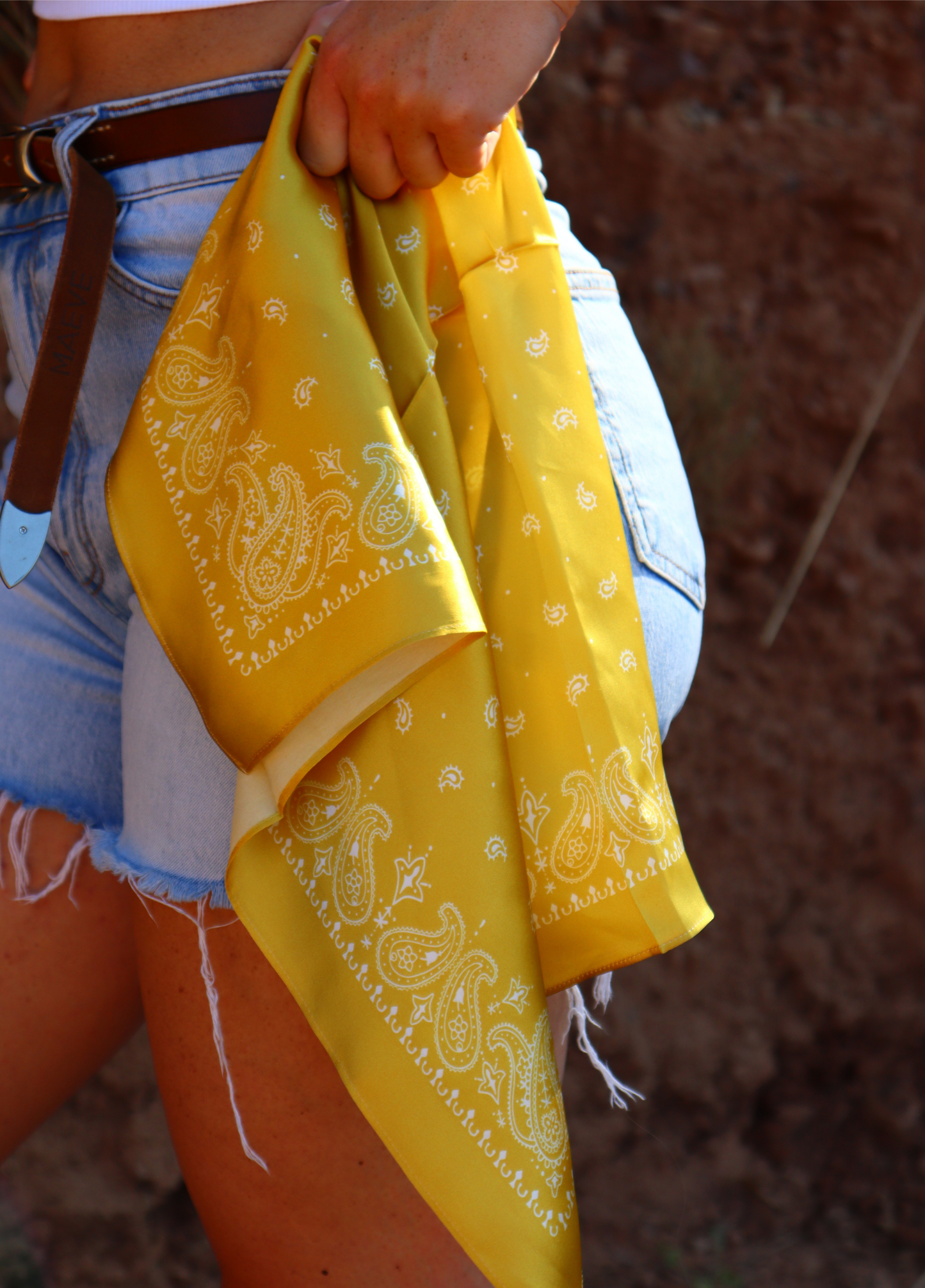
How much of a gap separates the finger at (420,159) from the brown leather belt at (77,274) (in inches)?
4.3

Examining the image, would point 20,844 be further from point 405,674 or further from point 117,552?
point 405,674

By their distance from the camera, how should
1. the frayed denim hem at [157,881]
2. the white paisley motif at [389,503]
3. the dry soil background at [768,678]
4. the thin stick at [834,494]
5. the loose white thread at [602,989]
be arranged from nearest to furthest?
the white paisley motif at [389,503] < the frayed denim hem at [157,881] < the loose white thread at [602,989] < the dry soil background at [768,678] < the thin stick at [834,494]

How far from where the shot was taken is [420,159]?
0.67 m

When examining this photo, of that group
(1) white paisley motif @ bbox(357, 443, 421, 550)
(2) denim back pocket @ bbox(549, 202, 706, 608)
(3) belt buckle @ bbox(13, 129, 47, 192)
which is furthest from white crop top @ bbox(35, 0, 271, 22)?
(1) white paisley motif @ bbox(357, 443, 421, 550)

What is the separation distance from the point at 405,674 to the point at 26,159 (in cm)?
46

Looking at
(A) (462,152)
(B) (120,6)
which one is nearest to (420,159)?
(A) (462,152)

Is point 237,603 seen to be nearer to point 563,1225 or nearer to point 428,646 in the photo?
point 428,646

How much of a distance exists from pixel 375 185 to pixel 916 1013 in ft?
6.06

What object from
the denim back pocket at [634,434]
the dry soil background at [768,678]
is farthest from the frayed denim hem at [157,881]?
the dry soil background at [768,678]

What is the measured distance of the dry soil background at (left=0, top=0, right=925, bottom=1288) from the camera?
183 centimetres

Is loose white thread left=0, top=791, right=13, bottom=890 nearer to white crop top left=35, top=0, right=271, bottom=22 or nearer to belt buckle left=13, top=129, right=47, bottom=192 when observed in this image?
belt buckle left=13, top=129, right=47, bottom=192

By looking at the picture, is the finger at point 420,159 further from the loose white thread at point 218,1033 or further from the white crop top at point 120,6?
the loose white thread at point 218,1033

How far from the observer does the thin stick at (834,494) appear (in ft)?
6.87

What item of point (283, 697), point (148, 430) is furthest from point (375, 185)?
point (283, 697)
